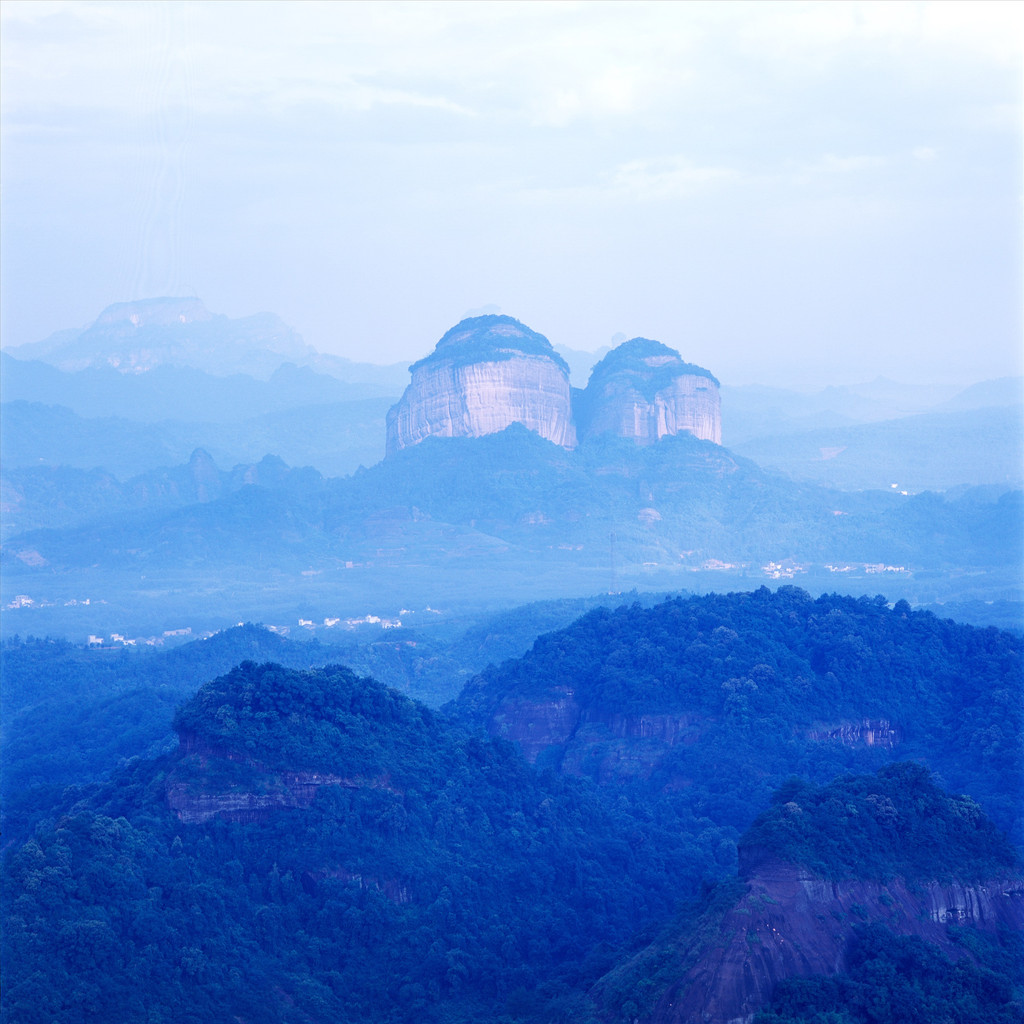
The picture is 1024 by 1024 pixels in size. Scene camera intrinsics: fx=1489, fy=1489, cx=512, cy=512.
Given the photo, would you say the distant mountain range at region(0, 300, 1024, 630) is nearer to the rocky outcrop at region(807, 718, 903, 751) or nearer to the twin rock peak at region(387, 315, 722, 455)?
the twin rock peak at region(387, 315, 722, 455)

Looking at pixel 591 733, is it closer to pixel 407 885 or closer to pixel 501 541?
pixel 407 885

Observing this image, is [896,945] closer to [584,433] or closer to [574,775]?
[574,775]

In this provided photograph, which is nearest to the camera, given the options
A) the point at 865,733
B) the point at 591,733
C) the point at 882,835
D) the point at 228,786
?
the point at 882,835

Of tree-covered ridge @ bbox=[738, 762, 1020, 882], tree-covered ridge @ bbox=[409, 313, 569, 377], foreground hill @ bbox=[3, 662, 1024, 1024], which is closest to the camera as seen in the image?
foreground hill @ bbox=[3, 662, 1024, 1024]

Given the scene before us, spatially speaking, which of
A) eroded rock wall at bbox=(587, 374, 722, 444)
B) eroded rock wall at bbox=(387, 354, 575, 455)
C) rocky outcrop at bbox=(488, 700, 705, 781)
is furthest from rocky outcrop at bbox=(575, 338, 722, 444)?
rocky outcrop at bbox=(488, 700, 705, 781)

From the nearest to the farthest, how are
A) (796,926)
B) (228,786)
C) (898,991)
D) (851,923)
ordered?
(898,991) < (796,926) < (851,923) < (228,786)

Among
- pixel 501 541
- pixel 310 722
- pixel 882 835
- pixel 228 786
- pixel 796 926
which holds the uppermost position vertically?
pixel 501 541

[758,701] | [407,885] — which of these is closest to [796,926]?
[407,885]

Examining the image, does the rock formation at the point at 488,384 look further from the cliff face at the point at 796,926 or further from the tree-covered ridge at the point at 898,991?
the tree-covered ridge at the point at 898,991
